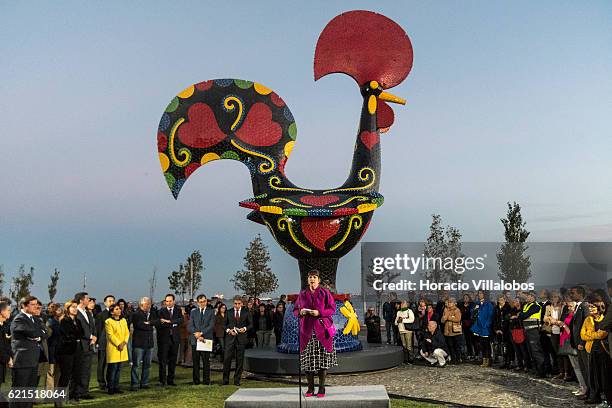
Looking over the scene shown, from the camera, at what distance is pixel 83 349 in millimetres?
8992

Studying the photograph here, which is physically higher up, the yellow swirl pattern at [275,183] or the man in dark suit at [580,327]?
the yellow swirl pattern at [275,183]

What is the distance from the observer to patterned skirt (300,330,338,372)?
7297 mm

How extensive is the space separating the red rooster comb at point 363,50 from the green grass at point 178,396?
6.86 metres

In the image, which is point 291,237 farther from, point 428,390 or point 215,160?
Answer: point 428,390

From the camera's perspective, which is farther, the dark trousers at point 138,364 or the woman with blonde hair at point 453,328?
the woman with blonde hair at point 453,328

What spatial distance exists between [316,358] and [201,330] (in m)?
3.85

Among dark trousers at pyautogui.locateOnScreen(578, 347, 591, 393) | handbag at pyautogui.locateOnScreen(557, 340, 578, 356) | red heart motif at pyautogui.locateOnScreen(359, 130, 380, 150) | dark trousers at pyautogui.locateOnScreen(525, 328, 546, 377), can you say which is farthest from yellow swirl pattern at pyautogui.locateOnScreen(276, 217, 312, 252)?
dark trousers at pyautogui.locateOnScreen(578, 347, 591, 393)

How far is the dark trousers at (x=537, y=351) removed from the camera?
1077 cm

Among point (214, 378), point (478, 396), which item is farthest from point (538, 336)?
point (214, 378)

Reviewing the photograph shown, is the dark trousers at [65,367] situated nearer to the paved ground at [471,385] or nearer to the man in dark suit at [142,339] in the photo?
the man in dark suit at [142,339]

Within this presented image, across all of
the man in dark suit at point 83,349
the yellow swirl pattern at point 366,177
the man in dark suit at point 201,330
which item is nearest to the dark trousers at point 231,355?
the man in dark suit at point 201,330

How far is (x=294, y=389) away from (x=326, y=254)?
4.40m

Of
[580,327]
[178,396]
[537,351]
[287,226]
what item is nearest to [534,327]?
[537,351]

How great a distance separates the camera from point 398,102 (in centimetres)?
1266
